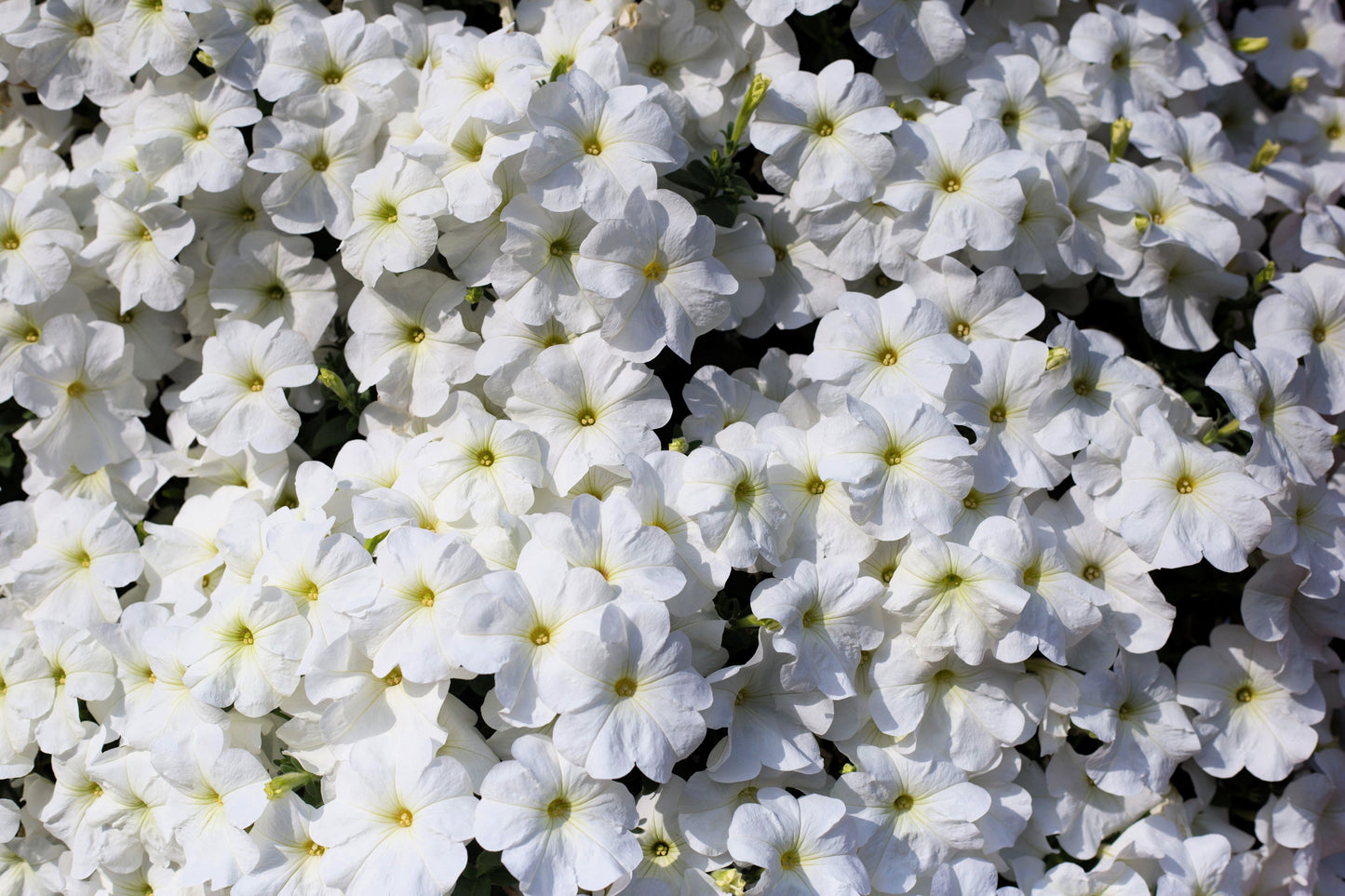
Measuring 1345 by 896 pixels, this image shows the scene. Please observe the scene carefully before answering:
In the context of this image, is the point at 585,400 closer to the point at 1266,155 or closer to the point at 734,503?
the point at 734,503

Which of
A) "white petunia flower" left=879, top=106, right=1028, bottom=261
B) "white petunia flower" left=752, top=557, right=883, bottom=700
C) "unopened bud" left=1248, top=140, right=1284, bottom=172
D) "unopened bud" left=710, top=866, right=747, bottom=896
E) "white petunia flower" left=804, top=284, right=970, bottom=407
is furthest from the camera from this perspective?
"unopened bud" left=1248, top=140, right=1284, bottom=172

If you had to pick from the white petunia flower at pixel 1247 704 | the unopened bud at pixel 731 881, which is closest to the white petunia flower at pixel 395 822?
the unopened bud at pixel 731 881

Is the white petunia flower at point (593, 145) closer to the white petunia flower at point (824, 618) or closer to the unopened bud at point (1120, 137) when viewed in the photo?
the white petunia flower at point (824, 618)

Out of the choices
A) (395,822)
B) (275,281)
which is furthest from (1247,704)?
(275,281)

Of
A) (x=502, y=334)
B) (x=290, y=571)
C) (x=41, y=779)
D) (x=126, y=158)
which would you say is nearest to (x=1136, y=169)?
(x=502, y=334)

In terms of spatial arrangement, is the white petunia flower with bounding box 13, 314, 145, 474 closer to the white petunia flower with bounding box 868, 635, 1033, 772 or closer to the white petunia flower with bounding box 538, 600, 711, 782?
the white petunia flower with bounding box 538, 600, 711, 782

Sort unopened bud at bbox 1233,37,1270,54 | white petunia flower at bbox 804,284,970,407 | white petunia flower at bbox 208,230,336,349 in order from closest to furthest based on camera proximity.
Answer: white petunia flower at bbox 804,284,970,407, white petunia flower at bbox 208,230,336,349, unopened bud at bbox 1233,37,1270,54

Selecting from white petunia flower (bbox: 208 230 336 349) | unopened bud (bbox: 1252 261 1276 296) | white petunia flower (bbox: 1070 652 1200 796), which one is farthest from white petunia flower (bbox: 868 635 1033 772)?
white petunia flower (bbox: 208 230 336 349)
